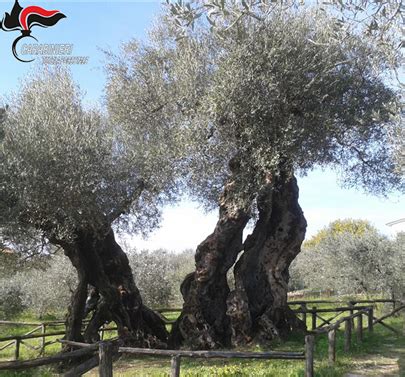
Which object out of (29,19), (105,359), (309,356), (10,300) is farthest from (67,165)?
(10,300)

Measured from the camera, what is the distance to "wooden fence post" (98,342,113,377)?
23.9 ft

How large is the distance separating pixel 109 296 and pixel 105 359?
6837mm

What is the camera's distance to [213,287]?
14.4m

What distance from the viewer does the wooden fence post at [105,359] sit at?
7.28 m

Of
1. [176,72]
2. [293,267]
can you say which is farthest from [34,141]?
[293,267]

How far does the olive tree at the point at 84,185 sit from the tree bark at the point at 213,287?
128 cm

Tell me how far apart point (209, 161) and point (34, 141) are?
4.48 metres

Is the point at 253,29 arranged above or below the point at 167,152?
above

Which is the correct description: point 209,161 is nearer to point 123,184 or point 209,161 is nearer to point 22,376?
point 123,184

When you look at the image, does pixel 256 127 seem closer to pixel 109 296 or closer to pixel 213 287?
pixel 213 287

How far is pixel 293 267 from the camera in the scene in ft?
151

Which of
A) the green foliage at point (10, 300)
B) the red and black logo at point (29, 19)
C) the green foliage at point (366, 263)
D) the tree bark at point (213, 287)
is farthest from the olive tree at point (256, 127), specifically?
the green foliage at point (10, 300)

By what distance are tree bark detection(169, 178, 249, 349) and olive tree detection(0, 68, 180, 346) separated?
4.21 ft

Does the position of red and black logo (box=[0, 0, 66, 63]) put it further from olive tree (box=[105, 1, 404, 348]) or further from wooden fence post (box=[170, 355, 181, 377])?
wooden fence post (box=[170, 355, 181, 377])
